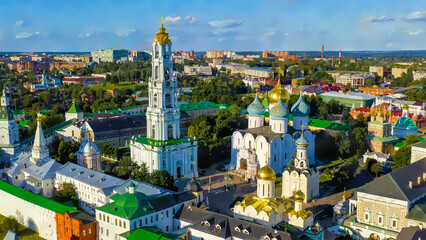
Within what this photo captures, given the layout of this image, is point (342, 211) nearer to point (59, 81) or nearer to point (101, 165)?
point (101, 165)

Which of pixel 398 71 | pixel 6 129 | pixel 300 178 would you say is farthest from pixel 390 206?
pixel 398 71

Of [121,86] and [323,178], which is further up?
[121,86]

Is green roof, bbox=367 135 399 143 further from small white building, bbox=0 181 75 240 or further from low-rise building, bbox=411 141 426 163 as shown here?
small white building, bbox=0 181 75 240

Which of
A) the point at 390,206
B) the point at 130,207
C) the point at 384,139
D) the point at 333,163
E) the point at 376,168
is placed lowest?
the point at 333,163

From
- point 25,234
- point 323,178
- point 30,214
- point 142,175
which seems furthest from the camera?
point 323,178

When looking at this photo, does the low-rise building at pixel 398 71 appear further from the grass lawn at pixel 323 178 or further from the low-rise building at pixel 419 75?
the grass lawn at pixel 323 178

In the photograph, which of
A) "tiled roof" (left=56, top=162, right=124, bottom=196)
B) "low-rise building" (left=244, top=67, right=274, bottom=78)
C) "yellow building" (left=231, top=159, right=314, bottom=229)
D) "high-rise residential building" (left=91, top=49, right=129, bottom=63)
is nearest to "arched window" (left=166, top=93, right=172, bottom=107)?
"tiled roof" (left=56, top=162, right=124, bottom=196)

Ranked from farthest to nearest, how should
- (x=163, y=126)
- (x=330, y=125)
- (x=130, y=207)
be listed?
(x=330, y=125) < (x=163, y=126) < (x=130, y=207)

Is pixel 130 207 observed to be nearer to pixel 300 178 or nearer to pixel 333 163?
pixel 300 178
